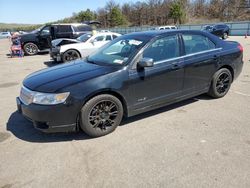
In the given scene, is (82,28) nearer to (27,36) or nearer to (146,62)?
(27,36)

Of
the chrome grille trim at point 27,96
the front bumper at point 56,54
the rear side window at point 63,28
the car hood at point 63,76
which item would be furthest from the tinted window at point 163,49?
the rear side window at point 63,28

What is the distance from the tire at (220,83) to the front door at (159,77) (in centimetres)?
103

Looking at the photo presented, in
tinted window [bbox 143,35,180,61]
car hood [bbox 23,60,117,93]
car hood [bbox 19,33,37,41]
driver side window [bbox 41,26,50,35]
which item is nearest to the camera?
car hood [bbox 23,60,117,93]

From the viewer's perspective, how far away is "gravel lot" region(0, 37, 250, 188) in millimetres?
2816

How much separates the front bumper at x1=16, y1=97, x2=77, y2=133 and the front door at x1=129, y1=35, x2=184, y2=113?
1074 millimetres

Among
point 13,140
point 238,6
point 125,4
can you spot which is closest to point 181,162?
point 13,140

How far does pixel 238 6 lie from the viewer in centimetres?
5862

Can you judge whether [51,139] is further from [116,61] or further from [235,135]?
[235,135]

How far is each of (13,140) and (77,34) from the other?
519 inches

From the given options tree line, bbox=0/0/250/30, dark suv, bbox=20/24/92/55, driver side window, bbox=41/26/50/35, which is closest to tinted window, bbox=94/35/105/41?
dark suv, bbox=20/24/92/55

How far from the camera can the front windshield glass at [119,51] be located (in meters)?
4.13

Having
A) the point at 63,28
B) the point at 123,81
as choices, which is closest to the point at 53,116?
the point at 123,81

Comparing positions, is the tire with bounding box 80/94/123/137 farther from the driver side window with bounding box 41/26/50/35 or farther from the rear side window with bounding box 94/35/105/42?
the driver side window with bounding box 41/26/50/35

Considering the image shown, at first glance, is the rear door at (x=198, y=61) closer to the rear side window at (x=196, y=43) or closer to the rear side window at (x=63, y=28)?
the rear side window at (x=196, y=43)
